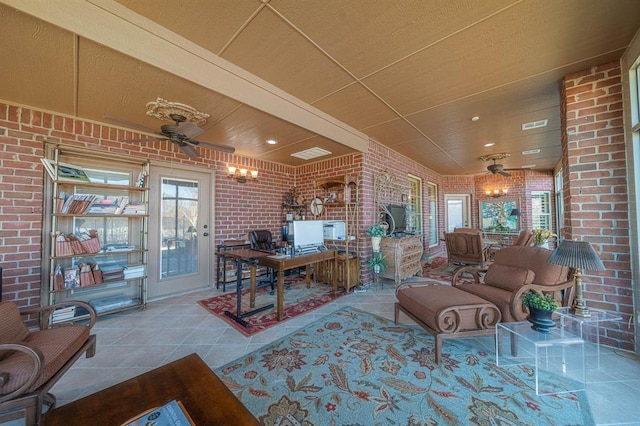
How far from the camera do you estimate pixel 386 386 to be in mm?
1682

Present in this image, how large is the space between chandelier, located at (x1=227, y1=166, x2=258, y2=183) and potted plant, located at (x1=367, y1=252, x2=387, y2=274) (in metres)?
2.74

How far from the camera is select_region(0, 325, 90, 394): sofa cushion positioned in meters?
1.22

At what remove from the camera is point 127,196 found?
3295 millimetres

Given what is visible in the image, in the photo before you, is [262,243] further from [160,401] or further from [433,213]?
[433,213]

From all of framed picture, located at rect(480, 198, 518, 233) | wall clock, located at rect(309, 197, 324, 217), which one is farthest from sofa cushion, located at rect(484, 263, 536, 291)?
framed picture, located at rect(480, 198, 518, 233)

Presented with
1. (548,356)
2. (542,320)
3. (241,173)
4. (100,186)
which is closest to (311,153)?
(241,173)

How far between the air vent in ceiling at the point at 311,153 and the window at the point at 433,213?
4316 mm

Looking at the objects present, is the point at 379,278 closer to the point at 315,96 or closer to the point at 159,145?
the point at 315,96

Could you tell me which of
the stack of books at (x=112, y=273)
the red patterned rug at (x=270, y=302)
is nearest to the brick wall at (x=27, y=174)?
the stack of books at (x=112, y=273)

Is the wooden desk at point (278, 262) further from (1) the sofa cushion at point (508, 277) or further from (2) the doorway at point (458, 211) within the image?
(2) the doorway at point (458, 211)

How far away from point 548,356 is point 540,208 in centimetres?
768

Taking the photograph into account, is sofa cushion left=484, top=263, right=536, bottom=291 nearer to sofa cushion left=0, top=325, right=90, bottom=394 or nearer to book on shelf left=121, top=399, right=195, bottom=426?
book on shelf left=121, top=399, right=195, bottom=426

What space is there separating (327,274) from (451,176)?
6.45 meters

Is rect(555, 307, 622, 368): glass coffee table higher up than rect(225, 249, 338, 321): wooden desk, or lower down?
lower down
